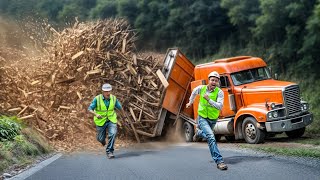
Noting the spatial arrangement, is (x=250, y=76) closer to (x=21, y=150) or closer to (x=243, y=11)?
(x=21, y=150)

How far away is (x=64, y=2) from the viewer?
5341 centimetres

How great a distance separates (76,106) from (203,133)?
25.9 feet

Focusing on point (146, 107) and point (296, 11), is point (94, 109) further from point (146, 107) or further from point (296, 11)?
point (296, 11)

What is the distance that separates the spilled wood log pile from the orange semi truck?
0.61 metres

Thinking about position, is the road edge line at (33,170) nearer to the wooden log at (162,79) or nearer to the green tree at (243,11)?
the wooden log at (162,79)

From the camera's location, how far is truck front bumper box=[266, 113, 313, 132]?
13195 mm

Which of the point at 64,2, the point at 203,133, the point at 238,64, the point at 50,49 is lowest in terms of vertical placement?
the point at 203,133

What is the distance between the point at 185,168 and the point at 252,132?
5.61 m

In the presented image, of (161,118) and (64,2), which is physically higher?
(64,2)

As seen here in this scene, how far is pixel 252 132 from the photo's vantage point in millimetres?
13727

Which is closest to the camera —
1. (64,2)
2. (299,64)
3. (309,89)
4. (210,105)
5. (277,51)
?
(210,105)

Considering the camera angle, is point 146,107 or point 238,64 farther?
point 146,107

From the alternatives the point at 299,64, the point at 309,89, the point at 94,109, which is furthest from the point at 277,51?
the point at 94,109

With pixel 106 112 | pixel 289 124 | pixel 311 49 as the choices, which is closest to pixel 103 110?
pixel 106 112
